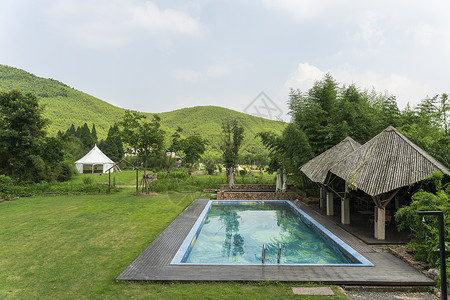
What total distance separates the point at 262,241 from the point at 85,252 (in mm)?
4544

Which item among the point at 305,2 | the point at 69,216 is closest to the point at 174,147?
the point at 69,216

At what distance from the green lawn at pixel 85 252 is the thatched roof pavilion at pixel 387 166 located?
126 inches

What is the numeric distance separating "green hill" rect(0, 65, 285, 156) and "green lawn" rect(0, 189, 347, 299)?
119 feet

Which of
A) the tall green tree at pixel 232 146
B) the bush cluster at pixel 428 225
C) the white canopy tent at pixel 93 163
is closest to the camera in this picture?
the bush cluster at pixel 428 225

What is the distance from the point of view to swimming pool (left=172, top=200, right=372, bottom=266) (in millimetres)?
5759

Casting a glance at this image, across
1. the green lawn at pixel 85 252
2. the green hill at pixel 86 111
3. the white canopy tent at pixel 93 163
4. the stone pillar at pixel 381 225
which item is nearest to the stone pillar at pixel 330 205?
the stone pillar at pixel 381 225

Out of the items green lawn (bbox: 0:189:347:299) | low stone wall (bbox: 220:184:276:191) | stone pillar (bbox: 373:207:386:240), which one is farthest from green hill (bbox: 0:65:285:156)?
stone pillar (bbox: 373:207:386:240)

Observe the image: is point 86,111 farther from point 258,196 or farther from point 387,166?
point 387,166

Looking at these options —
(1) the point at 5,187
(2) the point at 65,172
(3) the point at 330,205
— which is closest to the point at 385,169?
(3) the point at 330,205

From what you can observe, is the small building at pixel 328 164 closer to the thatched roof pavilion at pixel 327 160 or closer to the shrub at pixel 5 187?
the thatched roof pavilion at pixel 327 160

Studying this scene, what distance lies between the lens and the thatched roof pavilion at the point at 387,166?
580cm

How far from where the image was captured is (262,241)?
7.46 m

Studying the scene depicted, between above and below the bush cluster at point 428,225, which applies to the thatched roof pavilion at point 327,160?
above

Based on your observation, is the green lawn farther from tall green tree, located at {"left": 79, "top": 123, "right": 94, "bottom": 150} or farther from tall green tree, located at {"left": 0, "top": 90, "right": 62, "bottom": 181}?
tall green tree, located at {"left": 79, "top": 123, "right": 94, "bottom": 150}
